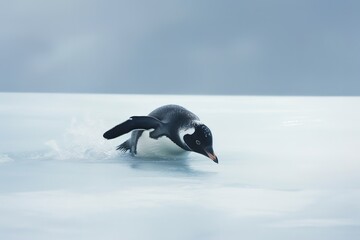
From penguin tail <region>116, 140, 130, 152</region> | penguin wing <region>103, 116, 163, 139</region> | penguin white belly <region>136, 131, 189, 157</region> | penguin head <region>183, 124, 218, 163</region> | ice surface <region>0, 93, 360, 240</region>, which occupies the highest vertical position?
penguin tail <region>116, 140, 130, 152</region>

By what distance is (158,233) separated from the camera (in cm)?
441

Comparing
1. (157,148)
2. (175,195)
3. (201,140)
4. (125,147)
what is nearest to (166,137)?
(157,148)

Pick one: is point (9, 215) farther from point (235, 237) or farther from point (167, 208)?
point (235, 237)

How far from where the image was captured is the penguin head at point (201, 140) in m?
7.32

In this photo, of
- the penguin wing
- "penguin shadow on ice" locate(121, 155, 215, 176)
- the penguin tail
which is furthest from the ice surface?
the penguin wing

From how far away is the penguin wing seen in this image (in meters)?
7.73

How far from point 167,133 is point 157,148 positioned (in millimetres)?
387

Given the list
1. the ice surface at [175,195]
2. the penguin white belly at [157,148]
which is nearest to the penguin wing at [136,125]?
the penguin white belly at [157,148]

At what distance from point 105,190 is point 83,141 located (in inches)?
148

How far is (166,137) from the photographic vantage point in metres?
7.76

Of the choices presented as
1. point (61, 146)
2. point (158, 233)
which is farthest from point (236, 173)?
point (61, 146)

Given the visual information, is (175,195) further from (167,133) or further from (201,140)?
(167,133)

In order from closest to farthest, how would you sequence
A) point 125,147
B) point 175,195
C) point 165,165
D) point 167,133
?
point 175,195
point 165,165
point 167,133
point 125,147

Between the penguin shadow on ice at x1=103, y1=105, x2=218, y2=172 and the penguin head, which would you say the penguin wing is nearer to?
the penguin shadow on ice at x1=103, y1=105, x2=218, y2=172
